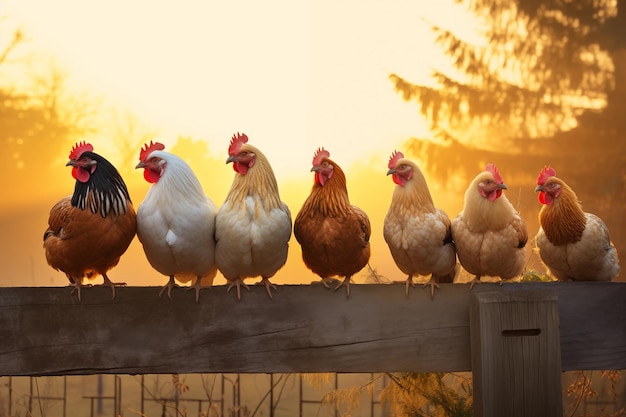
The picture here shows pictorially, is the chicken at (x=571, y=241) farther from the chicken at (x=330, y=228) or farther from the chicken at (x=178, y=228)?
the chicken at (x=178, y=228)

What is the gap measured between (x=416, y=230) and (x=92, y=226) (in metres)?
0.86

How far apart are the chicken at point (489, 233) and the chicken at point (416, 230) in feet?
0.15

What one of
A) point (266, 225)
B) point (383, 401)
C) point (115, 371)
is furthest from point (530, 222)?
point (115, 371)

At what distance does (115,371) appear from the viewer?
5.13 ft

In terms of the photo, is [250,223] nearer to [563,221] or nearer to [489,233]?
[489,233]

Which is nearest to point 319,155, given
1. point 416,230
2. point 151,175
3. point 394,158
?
point 394,158

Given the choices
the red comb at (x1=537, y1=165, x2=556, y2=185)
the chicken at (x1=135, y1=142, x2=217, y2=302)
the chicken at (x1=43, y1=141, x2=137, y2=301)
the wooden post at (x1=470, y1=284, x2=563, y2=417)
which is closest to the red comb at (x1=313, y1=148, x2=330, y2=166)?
the chicken at (x1=135, y1=142, x2=217, y2=302)

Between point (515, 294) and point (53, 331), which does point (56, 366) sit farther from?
point (515, 294)

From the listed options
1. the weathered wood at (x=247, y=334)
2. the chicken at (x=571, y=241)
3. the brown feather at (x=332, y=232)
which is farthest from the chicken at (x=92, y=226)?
the chicken at (x=571, y=241)

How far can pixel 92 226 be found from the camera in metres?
1.81

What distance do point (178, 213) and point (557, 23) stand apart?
10.9ft

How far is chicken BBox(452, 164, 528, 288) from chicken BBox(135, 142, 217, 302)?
689mm

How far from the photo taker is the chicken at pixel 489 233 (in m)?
1.98

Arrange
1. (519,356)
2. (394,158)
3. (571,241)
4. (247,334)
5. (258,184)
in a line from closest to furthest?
(519,356)
(247,334)
(258,184)
(571,241)
(394,158)
